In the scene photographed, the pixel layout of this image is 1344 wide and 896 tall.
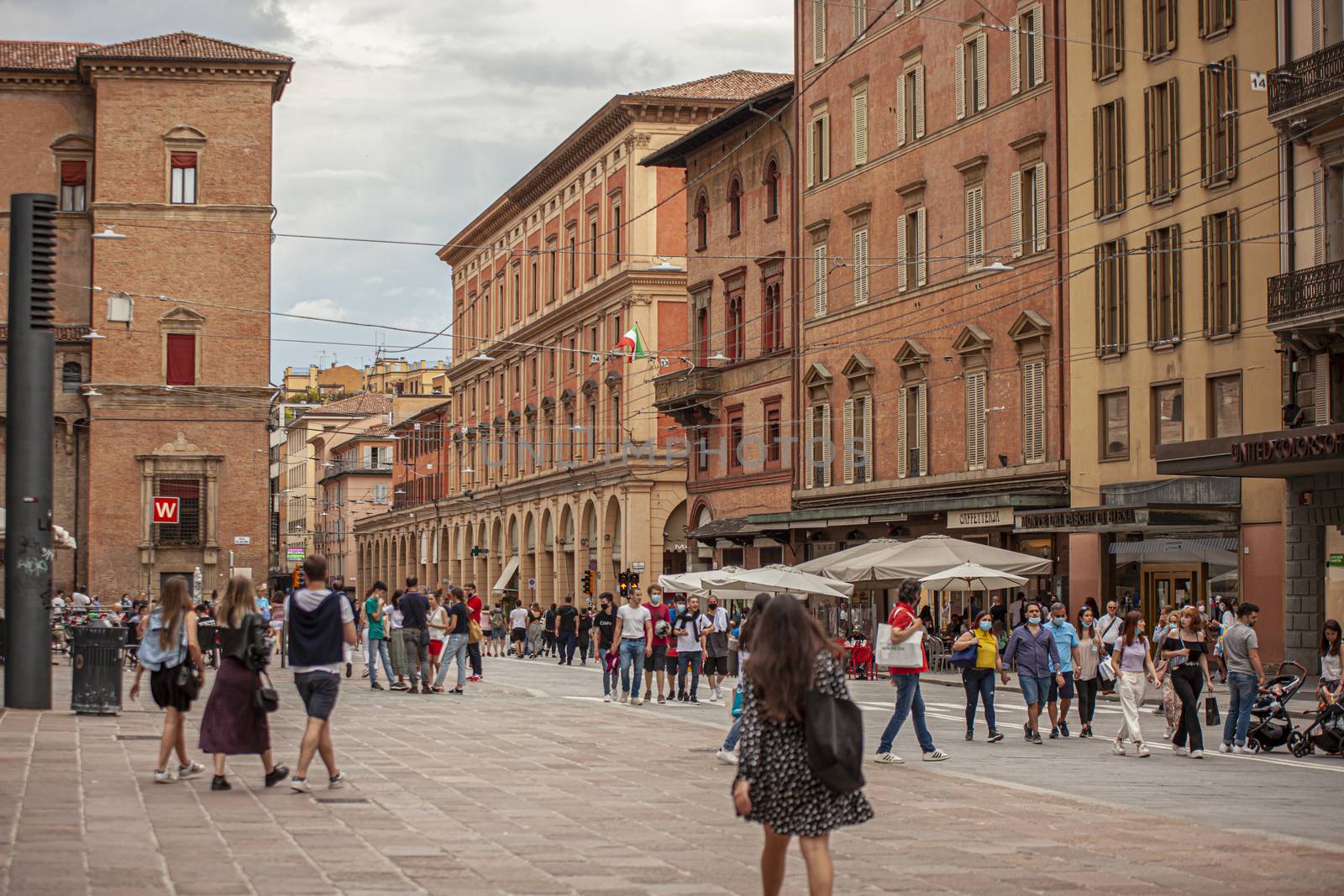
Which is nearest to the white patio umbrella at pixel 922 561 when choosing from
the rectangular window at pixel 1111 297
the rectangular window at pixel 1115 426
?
the rectangular window at pixel 1115 426

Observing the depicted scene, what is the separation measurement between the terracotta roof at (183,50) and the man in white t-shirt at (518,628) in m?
21.3

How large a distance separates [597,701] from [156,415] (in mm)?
38543

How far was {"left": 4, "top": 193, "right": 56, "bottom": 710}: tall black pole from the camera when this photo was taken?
22031 mm

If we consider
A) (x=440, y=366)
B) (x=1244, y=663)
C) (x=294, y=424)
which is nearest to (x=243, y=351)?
(x=1244, y=663)

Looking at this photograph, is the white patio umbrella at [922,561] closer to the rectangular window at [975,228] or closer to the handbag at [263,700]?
the rectangular window at [975,228]

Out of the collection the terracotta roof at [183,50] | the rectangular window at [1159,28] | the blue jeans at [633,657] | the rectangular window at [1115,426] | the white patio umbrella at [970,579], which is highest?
the terracotta roof at [183,50]

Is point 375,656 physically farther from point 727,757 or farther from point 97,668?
point 727,757

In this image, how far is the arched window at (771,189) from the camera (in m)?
53.9

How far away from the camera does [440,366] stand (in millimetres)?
154000

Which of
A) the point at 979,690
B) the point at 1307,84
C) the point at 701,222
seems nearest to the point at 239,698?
the point at 979,690

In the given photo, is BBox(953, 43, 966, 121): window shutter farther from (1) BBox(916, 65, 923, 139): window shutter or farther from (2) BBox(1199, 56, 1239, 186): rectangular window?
(2) BBox(1199, 56, 1239, 186): rectangular window

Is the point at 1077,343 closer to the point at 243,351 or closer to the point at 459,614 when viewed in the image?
the point at 459,614

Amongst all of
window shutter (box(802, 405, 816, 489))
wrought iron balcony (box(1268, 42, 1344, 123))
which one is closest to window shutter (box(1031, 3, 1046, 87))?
wrought iron balcony (box(1268, 42, 1344, 123))

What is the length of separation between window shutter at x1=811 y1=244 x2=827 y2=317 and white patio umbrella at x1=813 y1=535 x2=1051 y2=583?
1637cm
